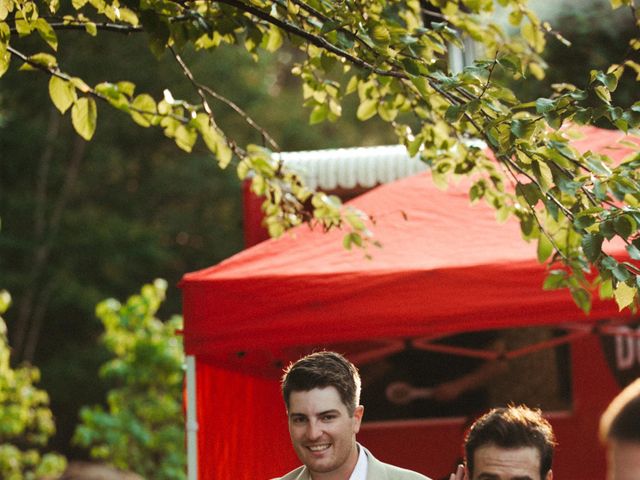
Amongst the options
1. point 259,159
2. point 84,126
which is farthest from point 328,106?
point 84,126

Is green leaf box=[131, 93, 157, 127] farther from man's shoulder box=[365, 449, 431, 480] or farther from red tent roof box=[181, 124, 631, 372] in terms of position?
man's shoulder box=[365, 449, 431, 480]

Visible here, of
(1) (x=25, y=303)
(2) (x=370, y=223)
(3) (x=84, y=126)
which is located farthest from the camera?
(1) (x=25, y=303)

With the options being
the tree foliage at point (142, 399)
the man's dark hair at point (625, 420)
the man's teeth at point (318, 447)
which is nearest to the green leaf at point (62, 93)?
the man's teeth at point (318, 447)

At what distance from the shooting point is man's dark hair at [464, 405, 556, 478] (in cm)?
306

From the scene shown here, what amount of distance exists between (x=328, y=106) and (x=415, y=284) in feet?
2.73

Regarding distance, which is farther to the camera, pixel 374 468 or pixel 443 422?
pixel 443 422

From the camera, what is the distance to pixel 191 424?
5066mm

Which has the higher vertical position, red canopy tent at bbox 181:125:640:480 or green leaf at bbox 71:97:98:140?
green leaf at bbox 71:97:98:140

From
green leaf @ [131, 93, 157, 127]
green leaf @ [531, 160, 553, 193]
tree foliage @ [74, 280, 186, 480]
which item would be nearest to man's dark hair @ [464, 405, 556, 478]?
green leaf @ [531, 160, 553, 193]

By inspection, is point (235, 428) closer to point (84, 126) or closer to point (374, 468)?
point (84, 126)

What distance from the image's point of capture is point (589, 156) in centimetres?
370

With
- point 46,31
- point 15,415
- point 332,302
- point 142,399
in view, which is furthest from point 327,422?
point 142,399

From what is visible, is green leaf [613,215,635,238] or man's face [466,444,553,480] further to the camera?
green leaf [613,215,635,238]

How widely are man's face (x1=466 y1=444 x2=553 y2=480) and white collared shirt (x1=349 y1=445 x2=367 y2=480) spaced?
1.19 ft
